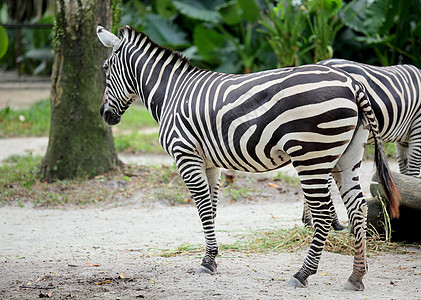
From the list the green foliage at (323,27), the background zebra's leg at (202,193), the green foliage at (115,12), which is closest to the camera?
the background zebra's leg at (202,193)

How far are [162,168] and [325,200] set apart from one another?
4.84 m

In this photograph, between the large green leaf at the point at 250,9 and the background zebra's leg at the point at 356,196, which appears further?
the large green leaf at the point at 250,9

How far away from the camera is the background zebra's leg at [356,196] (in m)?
4.03

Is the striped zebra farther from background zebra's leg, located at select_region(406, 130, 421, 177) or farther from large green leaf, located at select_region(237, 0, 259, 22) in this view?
large green leaf, located at select_region(237, 0, 259, 22)

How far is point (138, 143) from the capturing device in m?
10.7

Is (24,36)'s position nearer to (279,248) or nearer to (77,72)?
(77,72)

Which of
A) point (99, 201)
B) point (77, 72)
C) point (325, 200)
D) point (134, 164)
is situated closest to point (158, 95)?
point (325, 200)

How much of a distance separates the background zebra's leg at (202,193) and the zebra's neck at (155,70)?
2.10ft

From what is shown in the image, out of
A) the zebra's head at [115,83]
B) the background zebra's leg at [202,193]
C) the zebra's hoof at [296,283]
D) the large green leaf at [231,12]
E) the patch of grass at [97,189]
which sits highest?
the large green leaf at [231,12]

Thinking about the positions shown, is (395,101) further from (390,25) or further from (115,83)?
(390,25)

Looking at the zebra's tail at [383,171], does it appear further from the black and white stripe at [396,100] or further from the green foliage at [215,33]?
the green foliage at [215,33]

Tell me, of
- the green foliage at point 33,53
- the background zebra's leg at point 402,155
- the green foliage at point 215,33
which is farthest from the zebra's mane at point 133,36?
the green foliage at point 33,53

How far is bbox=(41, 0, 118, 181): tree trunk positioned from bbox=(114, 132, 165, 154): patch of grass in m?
2.48

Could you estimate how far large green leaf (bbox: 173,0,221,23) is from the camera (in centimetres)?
1647
